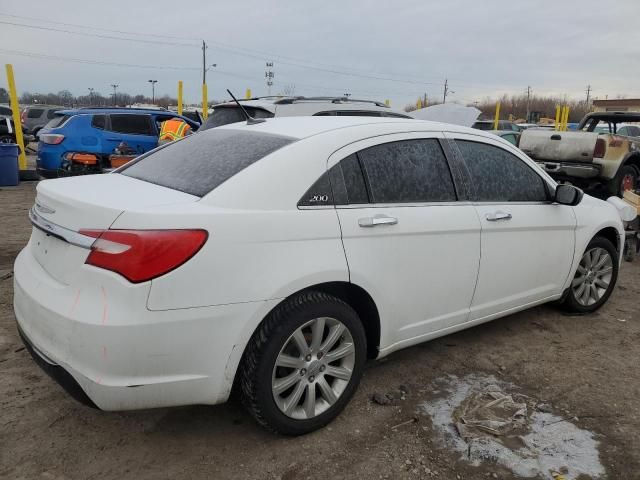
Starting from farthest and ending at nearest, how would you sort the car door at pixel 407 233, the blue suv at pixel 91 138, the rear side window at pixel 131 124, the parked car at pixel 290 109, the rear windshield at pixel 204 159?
the rear side window at pixel 131 124 → the blue suv at pixel 91 138 → the parked car at pixel 290 109 → the car door at pixel 407 233 → the rear windshield at pixel 204 159

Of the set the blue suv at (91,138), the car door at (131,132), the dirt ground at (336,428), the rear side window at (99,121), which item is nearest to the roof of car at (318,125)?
the dirt ground at (336,428)

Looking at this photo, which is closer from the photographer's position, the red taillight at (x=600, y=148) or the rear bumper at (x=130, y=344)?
the rear bumper at (x=130, y=344)

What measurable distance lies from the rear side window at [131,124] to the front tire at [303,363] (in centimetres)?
987

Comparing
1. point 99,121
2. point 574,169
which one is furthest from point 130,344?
point 99,121

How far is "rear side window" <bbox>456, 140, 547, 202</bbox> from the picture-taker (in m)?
3.57

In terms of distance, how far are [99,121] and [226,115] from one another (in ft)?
16.7

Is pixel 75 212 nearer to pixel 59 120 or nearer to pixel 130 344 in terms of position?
pixel 130 344

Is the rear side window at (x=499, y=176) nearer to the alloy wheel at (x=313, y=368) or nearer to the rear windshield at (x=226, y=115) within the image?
the alloy wheel at (x=313, y=368)

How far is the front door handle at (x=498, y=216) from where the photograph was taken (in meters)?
3.50

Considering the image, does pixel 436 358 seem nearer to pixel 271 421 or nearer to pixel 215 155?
pixel 271 421

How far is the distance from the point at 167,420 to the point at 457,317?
6.05 feet

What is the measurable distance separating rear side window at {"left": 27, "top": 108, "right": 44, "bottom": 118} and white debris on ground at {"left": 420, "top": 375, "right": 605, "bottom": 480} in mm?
25717

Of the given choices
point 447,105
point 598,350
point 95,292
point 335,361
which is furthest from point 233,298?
point 447,105

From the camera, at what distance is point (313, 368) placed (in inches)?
108
